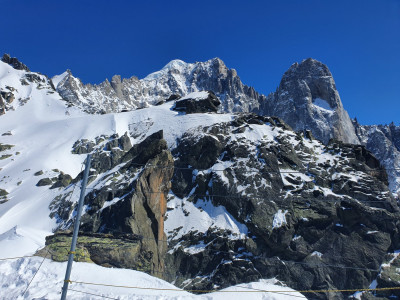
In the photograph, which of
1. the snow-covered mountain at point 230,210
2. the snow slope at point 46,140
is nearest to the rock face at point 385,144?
the snow-covered mountain at point 230,210

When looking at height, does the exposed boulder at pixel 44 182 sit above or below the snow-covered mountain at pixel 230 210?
above

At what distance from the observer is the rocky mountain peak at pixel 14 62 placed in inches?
5172

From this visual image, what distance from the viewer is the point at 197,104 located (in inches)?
2827

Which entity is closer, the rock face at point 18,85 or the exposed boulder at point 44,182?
the exposed boulder at point 44,182

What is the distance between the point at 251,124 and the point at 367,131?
121867mm

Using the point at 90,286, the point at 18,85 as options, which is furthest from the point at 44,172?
the point at 18,85

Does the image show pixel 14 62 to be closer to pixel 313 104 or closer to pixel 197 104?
pixel 197 104

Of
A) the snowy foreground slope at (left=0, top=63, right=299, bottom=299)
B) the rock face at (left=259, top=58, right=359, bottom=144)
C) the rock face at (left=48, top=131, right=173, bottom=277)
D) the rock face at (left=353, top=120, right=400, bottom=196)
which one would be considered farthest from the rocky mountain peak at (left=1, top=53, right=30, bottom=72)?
the rock face at (left=353, top=120, right=400, bottom=196)

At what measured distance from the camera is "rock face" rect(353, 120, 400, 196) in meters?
131

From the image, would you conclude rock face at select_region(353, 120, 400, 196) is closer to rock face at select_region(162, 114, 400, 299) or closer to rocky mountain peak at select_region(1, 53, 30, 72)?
rock face at select_region(162, 114, 400, 299)

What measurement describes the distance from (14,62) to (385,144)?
16759 cm

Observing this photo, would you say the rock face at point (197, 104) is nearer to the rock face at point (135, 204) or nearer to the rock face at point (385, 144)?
the rock face at point (135, 204)

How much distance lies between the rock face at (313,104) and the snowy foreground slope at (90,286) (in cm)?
11123

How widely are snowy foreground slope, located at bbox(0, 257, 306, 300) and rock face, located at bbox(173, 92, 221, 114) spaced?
55.5m
